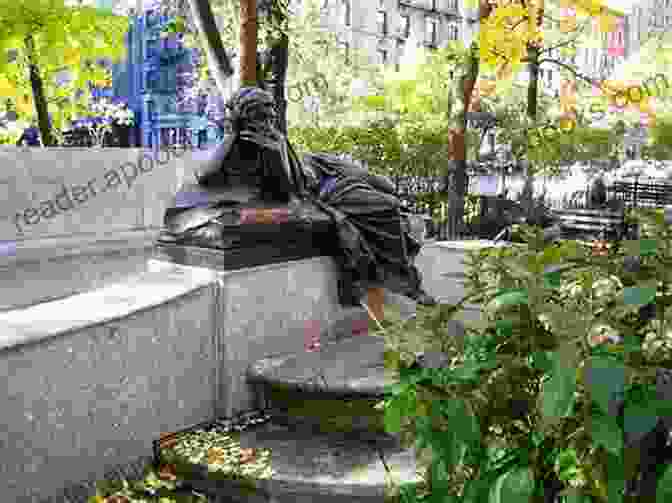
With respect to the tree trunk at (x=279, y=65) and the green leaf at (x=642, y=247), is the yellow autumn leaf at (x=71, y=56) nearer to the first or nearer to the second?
the tree trunk at (x=279, y=65)

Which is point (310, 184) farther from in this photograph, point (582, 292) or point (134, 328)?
point (582, 292)

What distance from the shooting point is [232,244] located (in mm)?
4973

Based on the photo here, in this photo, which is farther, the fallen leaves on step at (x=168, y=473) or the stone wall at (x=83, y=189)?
the stone wall at (x=83, y=189)

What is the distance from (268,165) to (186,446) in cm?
213

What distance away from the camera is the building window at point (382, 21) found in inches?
2050

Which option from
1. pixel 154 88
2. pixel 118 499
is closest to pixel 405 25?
pixel 154 88

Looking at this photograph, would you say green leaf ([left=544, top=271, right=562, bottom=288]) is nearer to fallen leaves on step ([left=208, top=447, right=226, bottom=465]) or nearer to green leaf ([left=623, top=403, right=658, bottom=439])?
green leaf ([left=623, top=403, right=658, bottom=439])

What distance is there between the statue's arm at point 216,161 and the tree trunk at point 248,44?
17.6 ft

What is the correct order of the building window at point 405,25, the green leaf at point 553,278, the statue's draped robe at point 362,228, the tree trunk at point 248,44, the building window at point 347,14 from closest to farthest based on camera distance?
1. the green leaf at point 553,278
2. the statue's draped robe at point 362,228
3. the tree trunk at point 248,44
4. the building window at point 347,14
5. the building window at point 405,25

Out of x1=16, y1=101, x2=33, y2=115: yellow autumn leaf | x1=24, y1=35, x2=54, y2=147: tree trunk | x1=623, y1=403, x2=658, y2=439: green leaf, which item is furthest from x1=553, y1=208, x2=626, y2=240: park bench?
x1=16, y1=101, x2=33, y2=115: yellow autumn leaf

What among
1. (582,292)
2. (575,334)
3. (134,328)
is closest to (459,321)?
(582,292)

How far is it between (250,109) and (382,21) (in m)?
49.7

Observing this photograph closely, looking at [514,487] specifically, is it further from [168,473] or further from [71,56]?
[71,56]

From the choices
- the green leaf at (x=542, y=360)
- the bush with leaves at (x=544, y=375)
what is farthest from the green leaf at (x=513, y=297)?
the green leaf at (x=542, y=360)
